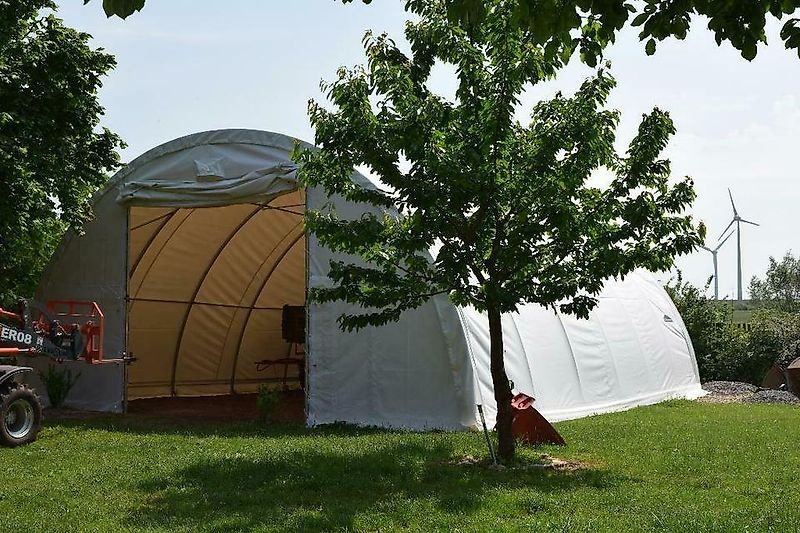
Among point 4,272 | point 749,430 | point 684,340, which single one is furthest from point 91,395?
point 684,340

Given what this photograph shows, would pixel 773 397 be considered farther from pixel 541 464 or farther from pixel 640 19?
pixel 640 19

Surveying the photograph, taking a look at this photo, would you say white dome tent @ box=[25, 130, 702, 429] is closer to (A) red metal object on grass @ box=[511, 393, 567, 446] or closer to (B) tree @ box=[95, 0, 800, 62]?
(A) red metal object on grass @ box=[511, 393, 567, 446]

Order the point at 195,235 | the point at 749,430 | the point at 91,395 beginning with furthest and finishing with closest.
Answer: the point at 195,235, the point at 91,395, the point at 749,430

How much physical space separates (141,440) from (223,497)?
4.15m

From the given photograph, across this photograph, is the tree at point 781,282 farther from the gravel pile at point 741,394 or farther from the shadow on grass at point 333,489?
the shadow on grass at point 333,489

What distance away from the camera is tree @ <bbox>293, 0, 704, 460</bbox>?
9.12 m

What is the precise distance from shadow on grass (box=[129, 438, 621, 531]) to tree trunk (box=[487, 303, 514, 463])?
48 centimetres

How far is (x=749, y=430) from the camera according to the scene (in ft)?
42.3

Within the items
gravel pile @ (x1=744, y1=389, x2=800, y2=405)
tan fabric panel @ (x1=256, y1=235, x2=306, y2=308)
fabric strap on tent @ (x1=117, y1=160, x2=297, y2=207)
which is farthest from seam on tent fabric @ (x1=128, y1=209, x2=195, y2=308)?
gravel pile @ (x1=744, y1=389, x2=800, y2=405)

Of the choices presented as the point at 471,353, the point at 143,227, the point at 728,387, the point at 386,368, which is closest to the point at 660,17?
the point at 471,353

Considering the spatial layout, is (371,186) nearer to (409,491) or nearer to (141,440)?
(141,440)

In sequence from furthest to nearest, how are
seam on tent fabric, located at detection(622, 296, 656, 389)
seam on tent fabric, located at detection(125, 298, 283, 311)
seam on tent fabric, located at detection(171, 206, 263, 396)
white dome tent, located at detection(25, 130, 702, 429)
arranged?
1. seam on tent fabric, located at detection(171, 206, 263, 396)
2. seam on tent fabric, located at detection(125, 298, 283, 311)
3. seam on tent fabric, located at detection(622, 296, 656, 389)
4. white dome tent, located at detection(25, 130, 702, 429)

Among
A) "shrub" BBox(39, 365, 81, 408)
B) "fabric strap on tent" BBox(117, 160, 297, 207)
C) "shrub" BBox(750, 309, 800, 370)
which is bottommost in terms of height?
"shrub" BBox(39, 365, 81, 408)

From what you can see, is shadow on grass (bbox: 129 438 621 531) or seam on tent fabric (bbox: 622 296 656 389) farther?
seam on tent fabric (bbox: 622 296 656 389)
